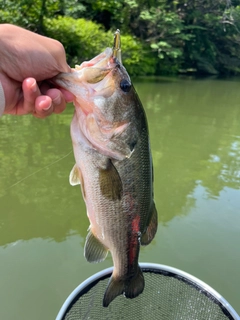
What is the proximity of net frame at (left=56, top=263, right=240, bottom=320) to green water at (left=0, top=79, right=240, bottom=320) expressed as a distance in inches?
46.4

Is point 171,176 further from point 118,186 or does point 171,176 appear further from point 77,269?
point 118,186

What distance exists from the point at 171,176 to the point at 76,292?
3.95 metres

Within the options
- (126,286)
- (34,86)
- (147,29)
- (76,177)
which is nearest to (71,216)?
(126,286)

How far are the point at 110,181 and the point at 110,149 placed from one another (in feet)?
0.46

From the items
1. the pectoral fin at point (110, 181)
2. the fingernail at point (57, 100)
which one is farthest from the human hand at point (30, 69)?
the pectoral fin at point (110, 181)

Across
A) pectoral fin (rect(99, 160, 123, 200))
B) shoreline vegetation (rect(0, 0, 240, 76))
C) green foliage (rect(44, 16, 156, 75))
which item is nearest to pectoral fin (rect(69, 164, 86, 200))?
pectoral fin (rect(99, 160, 123, 200))

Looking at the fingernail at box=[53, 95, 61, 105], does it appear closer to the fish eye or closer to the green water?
the fish eye

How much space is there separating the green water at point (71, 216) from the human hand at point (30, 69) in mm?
1995

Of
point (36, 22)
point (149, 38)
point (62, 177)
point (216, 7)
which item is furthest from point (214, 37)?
point (62, 177)

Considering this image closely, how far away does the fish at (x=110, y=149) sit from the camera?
150 centimetres

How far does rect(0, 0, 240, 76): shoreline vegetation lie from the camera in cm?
1623

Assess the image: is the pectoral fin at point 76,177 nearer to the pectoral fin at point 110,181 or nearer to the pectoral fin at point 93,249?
the pectoral fin at point 110,181

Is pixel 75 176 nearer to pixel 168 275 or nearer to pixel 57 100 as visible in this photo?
pixel 57 100

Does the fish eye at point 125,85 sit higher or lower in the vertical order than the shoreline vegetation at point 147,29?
higher
